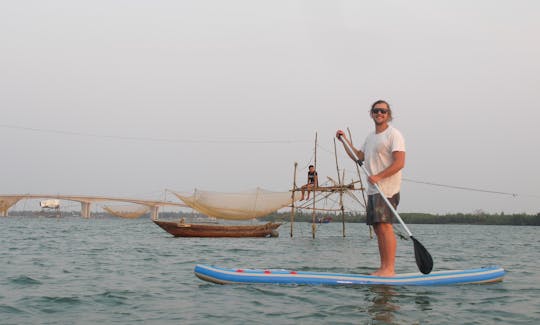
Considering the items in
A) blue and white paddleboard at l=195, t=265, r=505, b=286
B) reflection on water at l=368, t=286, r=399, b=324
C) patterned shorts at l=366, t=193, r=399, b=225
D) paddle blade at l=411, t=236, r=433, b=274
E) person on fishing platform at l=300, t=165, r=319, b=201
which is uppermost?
person on fishing platform at l=300, t=165, r=319, b=201

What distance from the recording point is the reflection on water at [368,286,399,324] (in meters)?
5.55

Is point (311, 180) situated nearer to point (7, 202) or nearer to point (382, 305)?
point (382, 305)

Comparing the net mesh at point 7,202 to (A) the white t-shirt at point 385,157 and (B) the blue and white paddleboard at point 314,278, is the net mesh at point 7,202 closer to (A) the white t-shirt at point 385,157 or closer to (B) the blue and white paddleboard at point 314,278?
(B) the blue and white paddleboard at point 314,278

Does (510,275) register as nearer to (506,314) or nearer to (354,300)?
(506,314)

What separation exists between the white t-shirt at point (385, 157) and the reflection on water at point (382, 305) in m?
1.44

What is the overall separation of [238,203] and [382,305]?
26.1m

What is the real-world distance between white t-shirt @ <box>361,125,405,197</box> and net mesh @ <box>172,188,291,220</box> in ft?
74.2

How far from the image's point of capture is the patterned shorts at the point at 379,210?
7.39 meters

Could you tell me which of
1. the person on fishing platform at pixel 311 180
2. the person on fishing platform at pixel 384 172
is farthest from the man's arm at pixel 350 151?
the person on fishing platform at pixel 311 180

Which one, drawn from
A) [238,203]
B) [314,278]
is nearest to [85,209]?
[238,203]

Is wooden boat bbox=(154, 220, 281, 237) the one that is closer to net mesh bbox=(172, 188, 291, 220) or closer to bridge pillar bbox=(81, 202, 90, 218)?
net mesh bbox=(172, 188, 291, 220)

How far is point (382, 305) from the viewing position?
6.21m

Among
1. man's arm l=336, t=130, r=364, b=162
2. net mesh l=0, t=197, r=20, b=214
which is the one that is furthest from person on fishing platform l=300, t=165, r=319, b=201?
net mesh l=0, t=197, r=20, b=214

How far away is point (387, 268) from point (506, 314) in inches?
79.8
